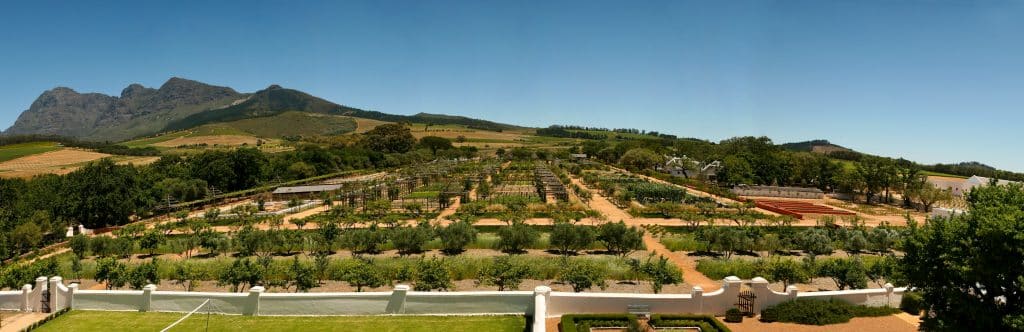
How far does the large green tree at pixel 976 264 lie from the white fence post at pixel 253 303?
64.9 feet

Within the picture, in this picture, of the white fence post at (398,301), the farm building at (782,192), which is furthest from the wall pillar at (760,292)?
the farm building at (782,192)

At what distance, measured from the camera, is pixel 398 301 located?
17.0 metres

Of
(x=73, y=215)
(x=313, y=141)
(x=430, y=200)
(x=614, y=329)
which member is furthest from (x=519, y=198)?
(x=313, y=141)

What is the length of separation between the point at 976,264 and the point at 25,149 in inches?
5707

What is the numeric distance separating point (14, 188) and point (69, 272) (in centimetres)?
2710

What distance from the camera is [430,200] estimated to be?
50.0 m

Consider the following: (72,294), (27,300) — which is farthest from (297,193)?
(72,294)

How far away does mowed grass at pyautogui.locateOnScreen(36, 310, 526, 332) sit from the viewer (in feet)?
52.3

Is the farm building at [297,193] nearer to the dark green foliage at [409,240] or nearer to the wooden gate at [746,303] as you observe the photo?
the dark green foliage at [409,240]

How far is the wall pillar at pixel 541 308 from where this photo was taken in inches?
573

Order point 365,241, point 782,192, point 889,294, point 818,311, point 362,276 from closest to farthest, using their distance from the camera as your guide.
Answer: point 818,311
point 889,294
point 362,276
point 365,241
point 782,192

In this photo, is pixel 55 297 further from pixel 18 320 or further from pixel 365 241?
pixel 365 241

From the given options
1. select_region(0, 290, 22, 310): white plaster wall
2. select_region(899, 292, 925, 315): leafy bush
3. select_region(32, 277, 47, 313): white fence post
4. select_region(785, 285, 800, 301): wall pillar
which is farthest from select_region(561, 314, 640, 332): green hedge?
select_region(0, 290, 22, 310): white plaster wall

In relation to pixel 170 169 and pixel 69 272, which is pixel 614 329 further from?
pixel 170 169
